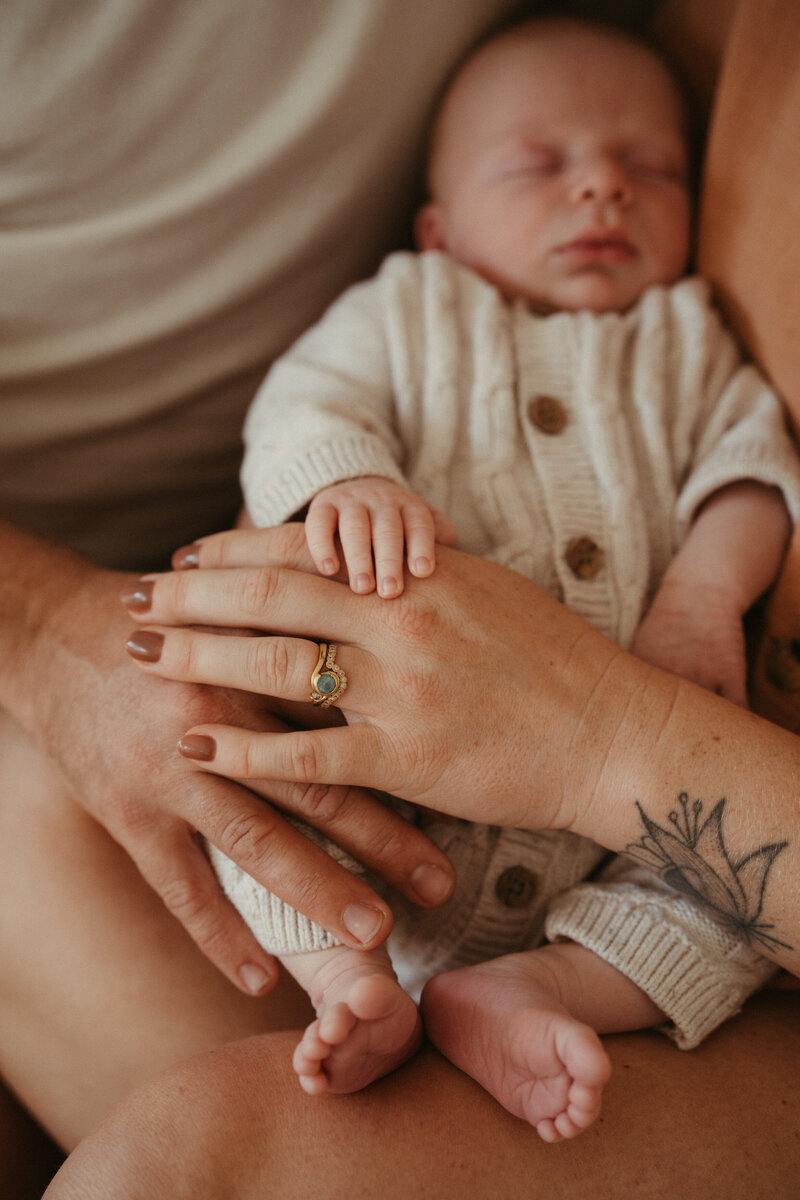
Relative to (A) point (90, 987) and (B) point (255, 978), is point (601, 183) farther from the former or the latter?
(A) point (90, 987)

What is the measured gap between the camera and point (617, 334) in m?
1.25

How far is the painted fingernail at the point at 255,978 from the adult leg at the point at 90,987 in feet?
0.30

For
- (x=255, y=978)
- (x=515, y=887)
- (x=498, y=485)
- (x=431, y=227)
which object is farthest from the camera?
(x=431, y=227)

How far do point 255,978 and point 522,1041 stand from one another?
0.32 m

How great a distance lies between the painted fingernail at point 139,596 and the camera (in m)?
0.91

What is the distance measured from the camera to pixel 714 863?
33.1 inches

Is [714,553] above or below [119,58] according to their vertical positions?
below

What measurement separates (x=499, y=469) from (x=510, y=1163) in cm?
79

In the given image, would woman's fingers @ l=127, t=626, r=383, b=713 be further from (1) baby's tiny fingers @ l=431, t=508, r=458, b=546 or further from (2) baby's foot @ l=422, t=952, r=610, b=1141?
(2) baby's foot @ l=422, t=952, r=610, b=1141

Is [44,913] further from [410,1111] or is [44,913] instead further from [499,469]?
[499,469]

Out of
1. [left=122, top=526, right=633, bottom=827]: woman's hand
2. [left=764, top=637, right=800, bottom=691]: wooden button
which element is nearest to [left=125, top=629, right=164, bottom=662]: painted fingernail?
[left=122, top=526, right=633, bottom=827]: woman's hand

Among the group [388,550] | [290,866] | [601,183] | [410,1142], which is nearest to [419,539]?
[388,550]

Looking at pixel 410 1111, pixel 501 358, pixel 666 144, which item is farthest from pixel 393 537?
pixel 666 144

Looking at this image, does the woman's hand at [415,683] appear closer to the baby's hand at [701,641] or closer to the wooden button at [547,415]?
the baby's hand at [701,641]
